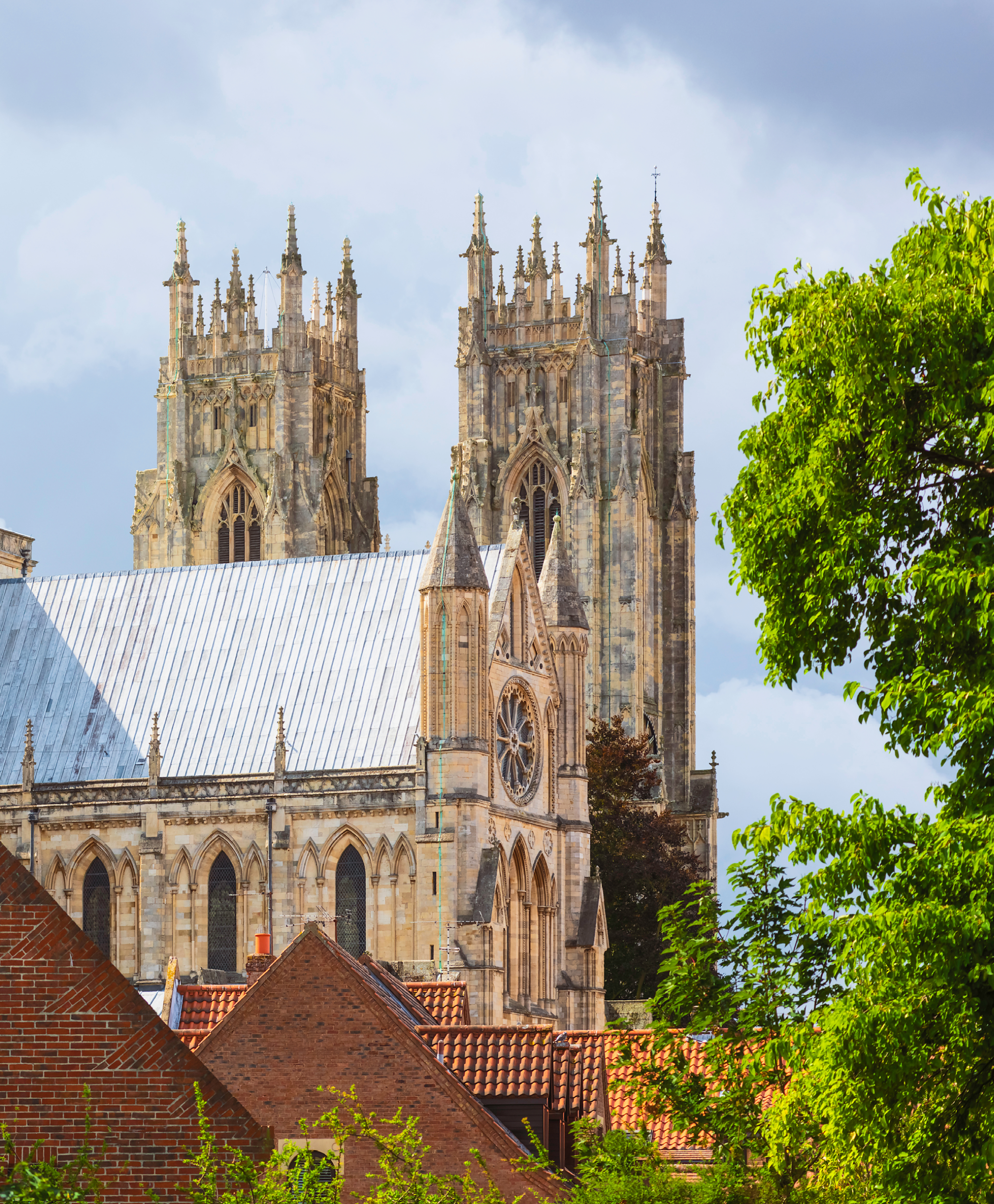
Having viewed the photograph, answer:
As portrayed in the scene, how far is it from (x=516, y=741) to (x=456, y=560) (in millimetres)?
5298

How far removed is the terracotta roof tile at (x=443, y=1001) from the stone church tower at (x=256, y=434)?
62.7m

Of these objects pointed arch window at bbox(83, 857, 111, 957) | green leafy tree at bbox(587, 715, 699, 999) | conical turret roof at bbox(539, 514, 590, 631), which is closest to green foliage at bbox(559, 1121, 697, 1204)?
pointed arch window at bbox(83, 857, 111, 957)

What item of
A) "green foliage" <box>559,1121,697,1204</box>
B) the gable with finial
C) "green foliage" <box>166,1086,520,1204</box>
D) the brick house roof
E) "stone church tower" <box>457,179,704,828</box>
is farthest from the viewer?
"stone church tower" <box>457,179,704,828</box>

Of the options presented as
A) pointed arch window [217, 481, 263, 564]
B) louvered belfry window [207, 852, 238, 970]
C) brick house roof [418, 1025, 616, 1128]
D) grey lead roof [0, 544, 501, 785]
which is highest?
pointed arch window [217, 481, 263, 564]

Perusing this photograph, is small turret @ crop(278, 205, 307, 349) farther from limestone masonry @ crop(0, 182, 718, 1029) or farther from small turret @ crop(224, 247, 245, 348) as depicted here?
limestone masonry @ crop(0, 182, 718, 1029)

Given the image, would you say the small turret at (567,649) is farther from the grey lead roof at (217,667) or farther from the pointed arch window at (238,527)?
the pointed arch window at (238,527)

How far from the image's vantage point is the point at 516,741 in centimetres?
6391

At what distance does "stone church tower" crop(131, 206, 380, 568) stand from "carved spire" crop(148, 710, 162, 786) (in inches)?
1454

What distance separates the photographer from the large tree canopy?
22.4 metres

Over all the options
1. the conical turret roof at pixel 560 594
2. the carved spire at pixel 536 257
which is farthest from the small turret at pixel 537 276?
the conical turret roof at pixel 560 594

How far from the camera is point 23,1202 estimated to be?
58.5 feet

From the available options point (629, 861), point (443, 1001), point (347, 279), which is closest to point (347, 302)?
point (347, 279)

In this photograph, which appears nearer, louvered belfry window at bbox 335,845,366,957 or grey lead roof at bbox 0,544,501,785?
louvered belfry window at bbox 335,845,366,957

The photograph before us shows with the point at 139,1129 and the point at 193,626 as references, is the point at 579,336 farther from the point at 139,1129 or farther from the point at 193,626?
the point at 139,1129
